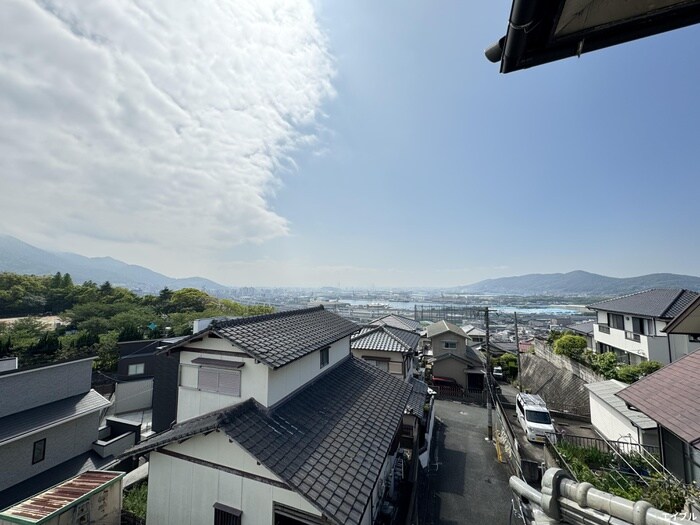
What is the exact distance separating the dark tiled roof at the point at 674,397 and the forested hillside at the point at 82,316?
3296 cm

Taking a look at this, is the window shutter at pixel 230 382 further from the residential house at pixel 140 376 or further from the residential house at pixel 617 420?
the residential house at pixel 140 376

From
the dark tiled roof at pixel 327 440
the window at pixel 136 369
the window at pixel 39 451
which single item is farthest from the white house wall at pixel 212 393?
the window at pixel 136 369

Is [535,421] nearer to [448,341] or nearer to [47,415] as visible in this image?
[448,341]

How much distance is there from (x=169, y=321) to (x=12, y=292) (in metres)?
24.3

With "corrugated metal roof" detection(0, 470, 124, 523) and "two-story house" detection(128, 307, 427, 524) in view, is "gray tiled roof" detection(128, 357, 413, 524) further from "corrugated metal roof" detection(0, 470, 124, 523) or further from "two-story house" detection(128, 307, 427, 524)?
"corrugated metal roof" detection(0, 470, 124, 523)

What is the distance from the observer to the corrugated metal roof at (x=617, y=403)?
1098cm

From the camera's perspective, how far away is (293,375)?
879cm

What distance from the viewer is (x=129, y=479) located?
9828 mm

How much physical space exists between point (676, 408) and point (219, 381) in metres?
11.9

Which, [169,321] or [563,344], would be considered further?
[169,321]

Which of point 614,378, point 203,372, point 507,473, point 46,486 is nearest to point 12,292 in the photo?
point 46,486

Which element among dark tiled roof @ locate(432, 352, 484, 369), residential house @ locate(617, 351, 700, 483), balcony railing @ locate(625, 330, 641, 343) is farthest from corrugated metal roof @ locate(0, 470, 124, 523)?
balcony railing @ locate(625, 330, 641, 343)

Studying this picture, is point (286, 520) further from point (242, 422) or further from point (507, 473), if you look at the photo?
point (507, 473)

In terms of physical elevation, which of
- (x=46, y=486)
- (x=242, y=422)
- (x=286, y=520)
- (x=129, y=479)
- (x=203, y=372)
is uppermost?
(x=203, y=372)
